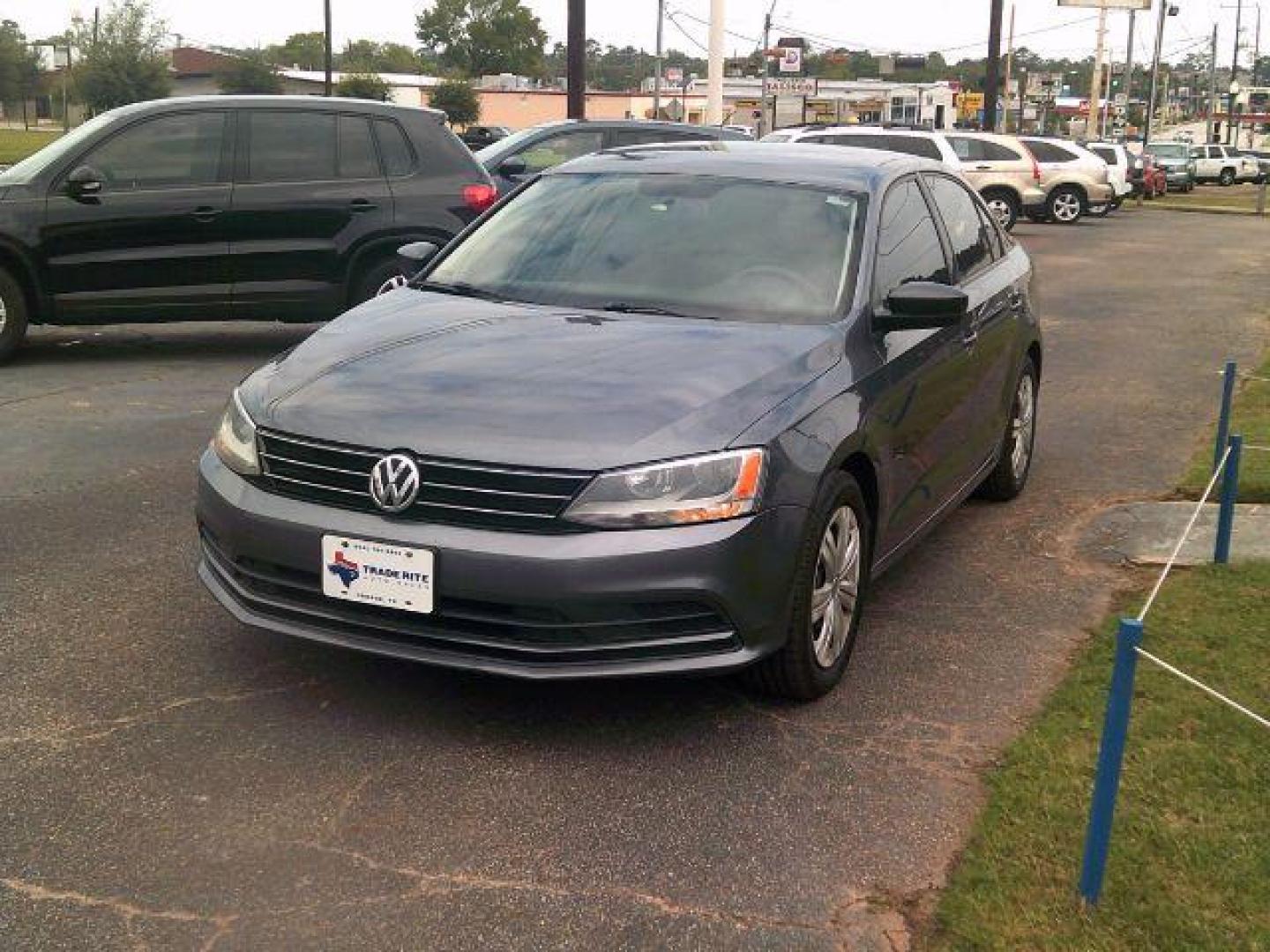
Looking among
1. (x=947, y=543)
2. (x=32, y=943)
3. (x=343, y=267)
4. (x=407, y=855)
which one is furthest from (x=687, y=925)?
(x=343, y=267)

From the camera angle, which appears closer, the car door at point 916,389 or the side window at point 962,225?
the car door at point 916,389

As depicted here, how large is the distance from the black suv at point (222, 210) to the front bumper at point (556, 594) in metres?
6.19

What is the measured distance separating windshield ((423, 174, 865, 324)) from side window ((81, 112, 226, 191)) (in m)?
4.96

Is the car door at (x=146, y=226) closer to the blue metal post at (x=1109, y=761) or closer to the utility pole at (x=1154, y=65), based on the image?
the blue metal post at (x=1109, y=761)

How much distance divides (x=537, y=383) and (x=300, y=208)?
6.49 metres

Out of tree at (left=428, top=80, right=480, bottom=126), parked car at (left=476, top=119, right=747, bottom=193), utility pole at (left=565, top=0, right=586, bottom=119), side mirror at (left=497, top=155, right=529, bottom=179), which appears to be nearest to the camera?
side mirror at (left=497, top=155, right=529, bottom=179)

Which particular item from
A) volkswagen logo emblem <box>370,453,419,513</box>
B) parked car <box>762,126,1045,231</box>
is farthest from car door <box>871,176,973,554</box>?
parked car <box>762,126,1045,231</box>

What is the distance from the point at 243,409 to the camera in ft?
→ 14.1

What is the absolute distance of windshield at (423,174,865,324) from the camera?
4.79 metres

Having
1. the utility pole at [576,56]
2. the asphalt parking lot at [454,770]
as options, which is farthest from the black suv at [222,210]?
the utility pole at [576,56]

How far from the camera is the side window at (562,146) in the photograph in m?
14.9

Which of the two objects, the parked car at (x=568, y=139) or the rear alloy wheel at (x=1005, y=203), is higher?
the parked car at (x=568, y=139)

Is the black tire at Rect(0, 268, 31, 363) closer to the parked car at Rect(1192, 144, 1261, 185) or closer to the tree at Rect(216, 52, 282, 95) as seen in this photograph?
the parked car at Rect(1192, 144, 1261, 185)

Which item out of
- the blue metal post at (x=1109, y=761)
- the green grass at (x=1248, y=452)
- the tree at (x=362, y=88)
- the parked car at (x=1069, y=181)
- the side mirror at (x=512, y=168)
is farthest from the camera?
the tree at (x=362, y=88)
